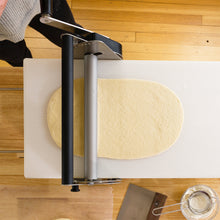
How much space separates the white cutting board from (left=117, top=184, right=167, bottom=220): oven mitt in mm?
256

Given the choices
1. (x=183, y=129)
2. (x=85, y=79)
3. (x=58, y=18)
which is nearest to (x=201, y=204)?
(x=183, y=129)

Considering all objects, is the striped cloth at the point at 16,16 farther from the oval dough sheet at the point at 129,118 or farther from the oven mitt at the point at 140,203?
the oven mitt at the point at 140,203

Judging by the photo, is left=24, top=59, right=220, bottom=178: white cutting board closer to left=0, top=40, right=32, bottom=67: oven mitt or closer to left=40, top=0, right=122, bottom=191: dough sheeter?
left=40, top=0, right=122, bottom=191: dough sheeter

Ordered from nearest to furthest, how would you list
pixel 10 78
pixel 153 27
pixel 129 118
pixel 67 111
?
pixel 67 111, pixel 129 118, pixel 10 78, pixel 153 27

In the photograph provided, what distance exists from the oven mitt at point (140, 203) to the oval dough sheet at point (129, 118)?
30 cm

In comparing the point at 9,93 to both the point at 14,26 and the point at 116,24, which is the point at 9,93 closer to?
the point at 14,26

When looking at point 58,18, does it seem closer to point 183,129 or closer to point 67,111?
point 67,111

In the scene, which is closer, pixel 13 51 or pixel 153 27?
pixel 13 51

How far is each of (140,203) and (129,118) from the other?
39 cm

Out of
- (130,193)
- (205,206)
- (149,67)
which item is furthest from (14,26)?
(205,206)

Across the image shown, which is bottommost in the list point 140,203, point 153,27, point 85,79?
point 140,203

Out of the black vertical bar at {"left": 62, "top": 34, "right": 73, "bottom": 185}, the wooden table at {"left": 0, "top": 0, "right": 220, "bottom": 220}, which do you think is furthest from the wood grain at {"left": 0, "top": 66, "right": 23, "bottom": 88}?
the wooden table at {"left": 0, "top": 0, "right": 220, "bottom": 220}

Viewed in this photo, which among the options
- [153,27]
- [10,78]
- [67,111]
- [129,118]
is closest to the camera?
[67,111]

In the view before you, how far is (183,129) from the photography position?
0.66m
